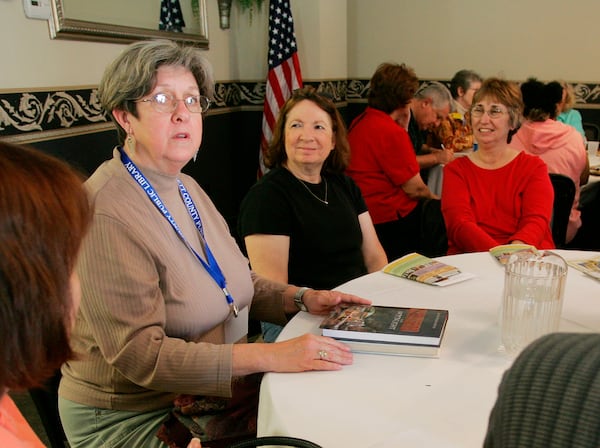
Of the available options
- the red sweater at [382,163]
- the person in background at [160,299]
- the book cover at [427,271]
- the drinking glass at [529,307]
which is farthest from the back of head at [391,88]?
the drinking glass at [529,307]

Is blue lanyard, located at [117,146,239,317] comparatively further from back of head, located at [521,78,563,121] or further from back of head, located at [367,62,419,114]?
back of head, located at [521,78,563,121]

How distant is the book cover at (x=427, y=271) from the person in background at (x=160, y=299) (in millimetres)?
300

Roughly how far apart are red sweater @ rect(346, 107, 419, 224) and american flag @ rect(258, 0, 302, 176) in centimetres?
112

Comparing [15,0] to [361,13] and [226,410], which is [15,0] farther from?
[361,13]

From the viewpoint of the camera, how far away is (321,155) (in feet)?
6.98

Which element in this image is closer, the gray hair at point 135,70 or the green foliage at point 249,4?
the gray hair at point 135,70

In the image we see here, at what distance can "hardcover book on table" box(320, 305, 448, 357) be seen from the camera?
1.17m

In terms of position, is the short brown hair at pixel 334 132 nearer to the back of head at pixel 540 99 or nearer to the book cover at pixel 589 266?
the book cover at pixel 589 266

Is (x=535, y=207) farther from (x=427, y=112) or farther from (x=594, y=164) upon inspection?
(x=427, y=112)

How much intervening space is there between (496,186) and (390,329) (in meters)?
1.48

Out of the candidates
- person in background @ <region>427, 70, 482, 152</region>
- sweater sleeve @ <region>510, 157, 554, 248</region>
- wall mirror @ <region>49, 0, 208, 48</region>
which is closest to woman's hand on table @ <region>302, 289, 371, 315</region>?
sweater sleeve @ <region>510, 157, 554, 248</region>

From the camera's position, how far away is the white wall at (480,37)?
17.3 feet

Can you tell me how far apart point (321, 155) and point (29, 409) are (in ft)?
5.61

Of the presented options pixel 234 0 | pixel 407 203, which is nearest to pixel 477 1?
pixel 234 0
